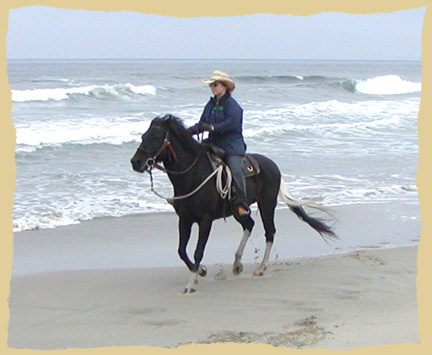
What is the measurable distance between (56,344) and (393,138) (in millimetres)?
16341

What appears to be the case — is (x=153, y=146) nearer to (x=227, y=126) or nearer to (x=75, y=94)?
(x=227, y=126)

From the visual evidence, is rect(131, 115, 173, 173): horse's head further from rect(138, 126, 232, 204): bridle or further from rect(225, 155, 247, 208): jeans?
rect(225, 155, 247, 208): jeans

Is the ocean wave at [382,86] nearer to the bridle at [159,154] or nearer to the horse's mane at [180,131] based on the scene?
the horse's mane at [180,131]

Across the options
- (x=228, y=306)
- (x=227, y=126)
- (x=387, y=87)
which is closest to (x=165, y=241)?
(x=227, y=126)

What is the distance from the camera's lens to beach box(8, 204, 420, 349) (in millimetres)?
5375

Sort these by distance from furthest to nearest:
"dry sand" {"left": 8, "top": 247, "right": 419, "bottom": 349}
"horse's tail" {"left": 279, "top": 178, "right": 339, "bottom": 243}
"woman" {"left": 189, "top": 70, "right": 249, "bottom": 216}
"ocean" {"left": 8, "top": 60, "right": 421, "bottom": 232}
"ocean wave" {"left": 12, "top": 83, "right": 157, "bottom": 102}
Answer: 1. "ocean wave" {"left": 12, "top": 83, "right": 157, "bottom": 102}
2. "ocean" {"left": 8, "top": 60, "right": 421, "bottom": 232}
3. "horse's tail" {"left": 279, "top": 178, "right": 339, "bottom": 243}
4. "woman" {"left": 189, "top": 70, "right": 249, "bottom": 216}
5. "dry sand" {"left": 8, "top": 247, "right": 419, "bottom": 349}

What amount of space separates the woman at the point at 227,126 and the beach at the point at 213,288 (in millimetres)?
1028

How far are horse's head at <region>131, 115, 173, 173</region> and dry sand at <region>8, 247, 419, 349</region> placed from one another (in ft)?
4.30

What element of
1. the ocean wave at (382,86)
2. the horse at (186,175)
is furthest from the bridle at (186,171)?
the ocean wave at (382,86)

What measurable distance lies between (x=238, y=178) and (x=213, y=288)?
3.89ft

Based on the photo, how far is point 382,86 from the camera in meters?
50.9

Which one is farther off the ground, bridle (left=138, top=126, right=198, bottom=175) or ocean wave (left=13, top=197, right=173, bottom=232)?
bridle (left=138, top=126, right=198, bottom=175)

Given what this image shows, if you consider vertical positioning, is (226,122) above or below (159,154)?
above

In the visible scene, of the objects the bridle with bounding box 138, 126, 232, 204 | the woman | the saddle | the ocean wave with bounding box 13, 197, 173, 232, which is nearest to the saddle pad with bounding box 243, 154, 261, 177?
the saddle
